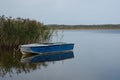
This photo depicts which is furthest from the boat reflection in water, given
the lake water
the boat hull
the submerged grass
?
the submerged grass

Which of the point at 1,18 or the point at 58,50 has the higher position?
the point at 1,18

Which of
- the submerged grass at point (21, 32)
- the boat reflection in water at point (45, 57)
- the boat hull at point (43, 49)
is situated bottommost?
the boat reflection in water at point (45, 57)

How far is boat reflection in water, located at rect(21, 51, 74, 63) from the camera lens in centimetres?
1766

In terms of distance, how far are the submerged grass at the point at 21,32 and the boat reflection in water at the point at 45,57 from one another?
1.89 metres

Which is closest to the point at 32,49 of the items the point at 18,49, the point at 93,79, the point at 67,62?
the point at 18,49

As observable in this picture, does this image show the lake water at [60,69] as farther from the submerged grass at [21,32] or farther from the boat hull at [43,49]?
the submerged grass at [21,32]

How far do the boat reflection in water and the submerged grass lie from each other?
1.89 metres

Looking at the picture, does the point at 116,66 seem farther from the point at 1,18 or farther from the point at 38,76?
the point at 1,18

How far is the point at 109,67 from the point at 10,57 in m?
6.20

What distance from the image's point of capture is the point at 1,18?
71.8 ft

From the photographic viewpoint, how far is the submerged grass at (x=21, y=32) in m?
20.9

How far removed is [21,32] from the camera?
21.5 meters

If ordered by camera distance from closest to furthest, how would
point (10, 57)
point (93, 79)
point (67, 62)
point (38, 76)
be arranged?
point (93, 79) < point (38, 76) < point (67, 62) < point (10, 57)

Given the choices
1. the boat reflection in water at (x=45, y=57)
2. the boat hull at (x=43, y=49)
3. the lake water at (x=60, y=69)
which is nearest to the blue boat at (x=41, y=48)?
the boat hull at (x=43, y=49)
